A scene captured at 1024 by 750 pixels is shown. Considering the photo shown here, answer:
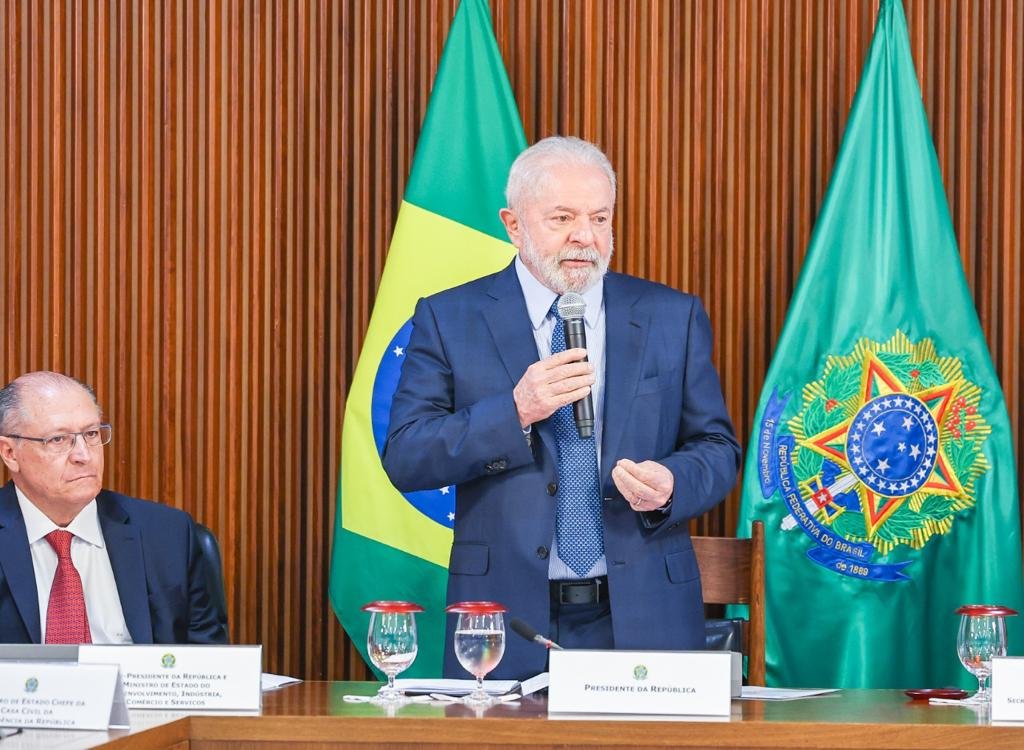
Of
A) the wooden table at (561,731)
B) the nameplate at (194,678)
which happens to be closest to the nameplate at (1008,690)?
the wooden table at (561,731)

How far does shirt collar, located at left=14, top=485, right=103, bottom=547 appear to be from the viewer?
2.68 meters

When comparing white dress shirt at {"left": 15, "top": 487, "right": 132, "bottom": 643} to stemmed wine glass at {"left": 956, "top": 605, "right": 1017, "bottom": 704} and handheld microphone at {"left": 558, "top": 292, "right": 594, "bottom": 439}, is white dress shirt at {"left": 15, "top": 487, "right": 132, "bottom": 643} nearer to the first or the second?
handheld microphone at {"left": 558, "top": 292, "right": 594, "bottom": 439}

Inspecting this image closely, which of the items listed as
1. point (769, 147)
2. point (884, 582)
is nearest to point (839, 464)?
point (884, 582)

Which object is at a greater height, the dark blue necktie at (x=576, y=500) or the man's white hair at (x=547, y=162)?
the man's white hair at (x=547, y=162)

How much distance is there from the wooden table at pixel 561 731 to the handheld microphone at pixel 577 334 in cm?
64

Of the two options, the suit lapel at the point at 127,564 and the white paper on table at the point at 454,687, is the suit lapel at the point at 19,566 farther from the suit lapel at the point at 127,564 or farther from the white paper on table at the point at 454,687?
the white paper on table at the point at 454,687

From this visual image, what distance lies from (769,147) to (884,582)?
1233 millimetres

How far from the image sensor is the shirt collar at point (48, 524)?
2.68m

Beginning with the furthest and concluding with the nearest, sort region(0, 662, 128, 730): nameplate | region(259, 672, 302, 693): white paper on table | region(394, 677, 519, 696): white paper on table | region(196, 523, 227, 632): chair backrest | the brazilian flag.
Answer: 1. the brazilian flag
2. region(196, 523, 227, 632): chair backrest
3. region(259, 672, 302, 693): white paper on table
4. region(394, 677, 519, 696): white paper on table
5. region(0, 662, 128, 730): nameplate

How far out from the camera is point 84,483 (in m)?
2.64

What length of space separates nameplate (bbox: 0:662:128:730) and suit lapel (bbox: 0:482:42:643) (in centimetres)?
76

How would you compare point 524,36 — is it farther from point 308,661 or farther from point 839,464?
point 308,661

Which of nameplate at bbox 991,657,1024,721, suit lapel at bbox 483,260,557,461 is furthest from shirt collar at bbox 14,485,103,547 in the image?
nameplate at bbox 991,657,1024,721

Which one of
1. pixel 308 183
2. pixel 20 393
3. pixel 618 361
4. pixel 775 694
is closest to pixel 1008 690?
pixel 775 694
